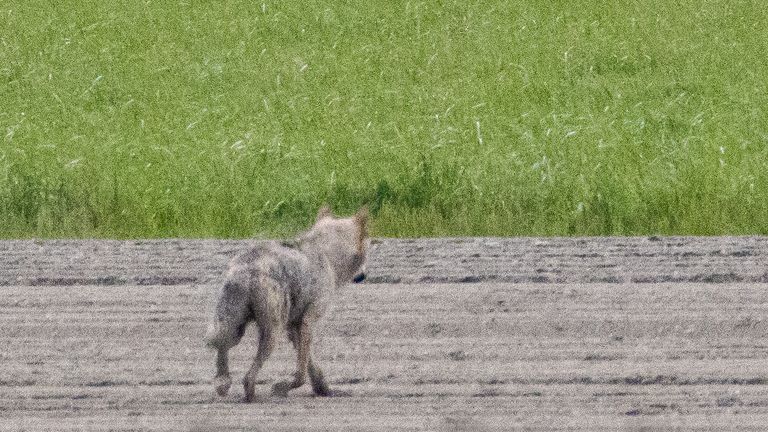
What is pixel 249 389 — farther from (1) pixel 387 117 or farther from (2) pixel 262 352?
(1) pixel 387 117

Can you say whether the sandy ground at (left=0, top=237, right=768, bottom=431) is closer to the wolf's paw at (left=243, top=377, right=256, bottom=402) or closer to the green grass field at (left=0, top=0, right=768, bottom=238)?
the wolf's paw at (left=243, top=377, right=256, bottom=402)

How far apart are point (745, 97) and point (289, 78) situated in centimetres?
396

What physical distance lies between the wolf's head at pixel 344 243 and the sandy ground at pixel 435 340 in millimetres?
362

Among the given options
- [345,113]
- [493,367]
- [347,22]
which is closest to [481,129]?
[345,113]

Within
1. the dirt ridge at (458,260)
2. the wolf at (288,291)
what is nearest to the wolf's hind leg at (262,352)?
the wolf at (288,291)

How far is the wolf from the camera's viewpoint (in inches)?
185

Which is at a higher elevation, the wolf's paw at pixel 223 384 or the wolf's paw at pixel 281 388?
the wolf's paw at pixel 223 384

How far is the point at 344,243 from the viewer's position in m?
5.20

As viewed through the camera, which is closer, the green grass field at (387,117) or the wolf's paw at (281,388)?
the wolf's paw at (281,388)

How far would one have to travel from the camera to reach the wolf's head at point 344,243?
5156mm

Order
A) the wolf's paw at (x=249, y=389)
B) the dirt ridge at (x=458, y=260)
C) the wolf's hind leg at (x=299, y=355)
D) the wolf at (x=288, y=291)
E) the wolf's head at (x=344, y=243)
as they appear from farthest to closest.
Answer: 1. the dirt ridge at (x=458, y=260)
2. the wolf's head at (x=344, y=243)
3. the wolf's hind leg at (x=299, y=355)
4. the wolf's paw at (x=249, y=389)
5. the wolf at (x=288, y=291)

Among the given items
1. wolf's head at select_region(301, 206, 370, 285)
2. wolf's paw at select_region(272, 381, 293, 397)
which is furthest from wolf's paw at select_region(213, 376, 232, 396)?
wolf's head at select_region(301, 206, 370, 285)

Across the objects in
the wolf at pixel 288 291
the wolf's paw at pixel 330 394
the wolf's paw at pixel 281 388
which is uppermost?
the wolf at pixel 288 291

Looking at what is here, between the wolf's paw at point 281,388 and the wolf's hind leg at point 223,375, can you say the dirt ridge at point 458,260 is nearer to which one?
the wolf's paw at point 281,388
